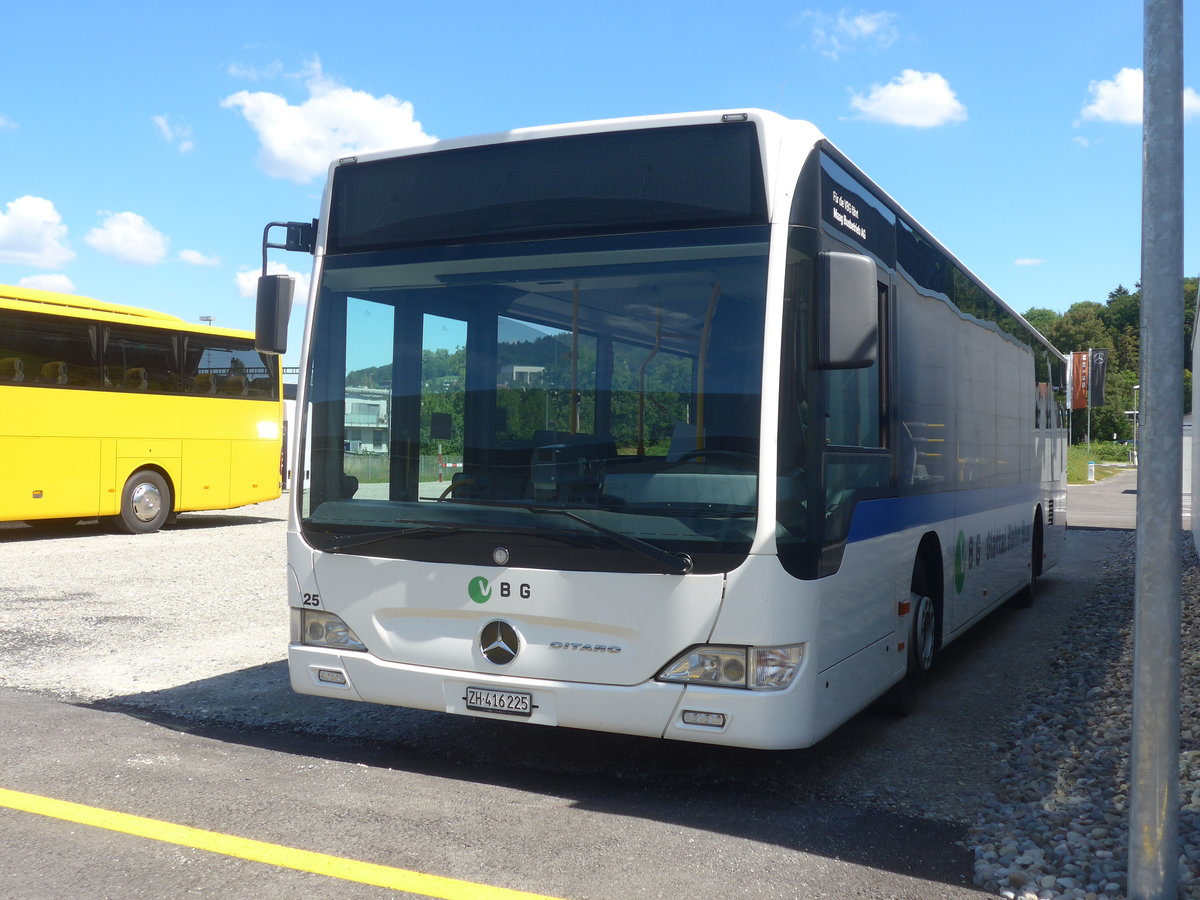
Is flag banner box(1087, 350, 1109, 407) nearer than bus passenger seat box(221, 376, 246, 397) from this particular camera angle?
Yes

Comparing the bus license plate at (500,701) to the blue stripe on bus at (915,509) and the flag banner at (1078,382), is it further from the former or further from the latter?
the flag banner at (1078,382)

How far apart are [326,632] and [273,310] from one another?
5.65ft

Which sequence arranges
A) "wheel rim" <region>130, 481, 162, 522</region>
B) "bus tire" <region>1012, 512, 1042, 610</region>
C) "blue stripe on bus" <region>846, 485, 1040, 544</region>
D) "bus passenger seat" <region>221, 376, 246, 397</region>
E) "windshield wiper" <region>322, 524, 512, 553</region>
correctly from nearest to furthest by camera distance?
"windshield wiper" <region>322, 524, 512, 553</region>, "blue stripe on bus" <region>846, 485, 1040, 544</region>, "bus tire" <region>1012, 512, 1042, 610</region>, "wheel rim" <region>130, 481, 162, 522</region>, "bus passenger seat" <region>221, 376, 246, 397</region>

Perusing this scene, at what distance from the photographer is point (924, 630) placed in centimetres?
714

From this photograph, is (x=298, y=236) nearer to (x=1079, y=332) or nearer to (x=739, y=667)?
(x=739, y=667)

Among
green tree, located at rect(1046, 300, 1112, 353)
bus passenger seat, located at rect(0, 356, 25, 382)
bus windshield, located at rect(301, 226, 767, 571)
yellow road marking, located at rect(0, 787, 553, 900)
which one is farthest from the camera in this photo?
green tree, located at rect(1046, 300, 1112, 353)

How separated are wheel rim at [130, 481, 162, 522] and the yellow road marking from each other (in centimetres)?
1466

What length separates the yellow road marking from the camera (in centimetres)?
399

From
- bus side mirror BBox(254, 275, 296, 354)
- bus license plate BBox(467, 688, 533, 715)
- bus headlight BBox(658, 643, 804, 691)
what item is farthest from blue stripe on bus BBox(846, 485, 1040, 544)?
bus side mirror BBox(254, 275, 296, 354)

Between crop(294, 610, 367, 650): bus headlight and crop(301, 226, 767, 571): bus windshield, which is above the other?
crop(301, 226, 767, 571): bus windshield

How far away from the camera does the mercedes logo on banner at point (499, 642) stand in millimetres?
5184

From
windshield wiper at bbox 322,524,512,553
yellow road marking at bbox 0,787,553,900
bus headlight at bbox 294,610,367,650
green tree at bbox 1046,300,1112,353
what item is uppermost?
green tree at bbox 1046,300,1112,353

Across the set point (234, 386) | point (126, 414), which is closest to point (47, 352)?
point (126, 414)

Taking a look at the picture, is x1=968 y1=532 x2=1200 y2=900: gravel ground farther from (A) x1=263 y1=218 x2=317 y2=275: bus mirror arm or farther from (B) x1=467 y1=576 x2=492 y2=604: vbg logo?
(A) x1=263 y1=218 x2=317 y2=275: bus mirror arm
